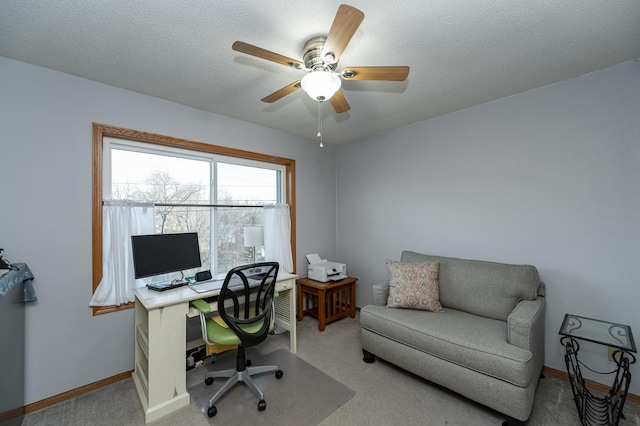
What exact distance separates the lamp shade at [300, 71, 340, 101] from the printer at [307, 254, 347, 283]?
7.37 feet

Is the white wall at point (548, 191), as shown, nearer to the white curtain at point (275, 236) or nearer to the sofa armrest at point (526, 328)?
the sofa armrest at point (526, 328)

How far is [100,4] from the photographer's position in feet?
4.50

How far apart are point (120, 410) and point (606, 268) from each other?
3.74 meters

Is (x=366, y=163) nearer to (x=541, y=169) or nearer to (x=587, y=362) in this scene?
(x=541, y=169)

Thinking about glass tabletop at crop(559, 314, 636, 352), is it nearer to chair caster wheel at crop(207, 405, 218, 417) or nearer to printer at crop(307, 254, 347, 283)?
printer at crop(307, 254, 347, 283)

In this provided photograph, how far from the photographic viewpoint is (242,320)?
1983 millimetres

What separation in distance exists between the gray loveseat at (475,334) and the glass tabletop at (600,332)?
0.18 m

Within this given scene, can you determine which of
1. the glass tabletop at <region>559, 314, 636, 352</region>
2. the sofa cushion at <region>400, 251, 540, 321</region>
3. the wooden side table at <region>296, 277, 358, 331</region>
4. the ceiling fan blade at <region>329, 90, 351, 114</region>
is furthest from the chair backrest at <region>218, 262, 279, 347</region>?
the glass tabletop at <region>559, 314, 636, 352</region>

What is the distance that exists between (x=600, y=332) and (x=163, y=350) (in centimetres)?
295

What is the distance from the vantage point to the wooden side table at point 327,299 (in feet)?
10.3

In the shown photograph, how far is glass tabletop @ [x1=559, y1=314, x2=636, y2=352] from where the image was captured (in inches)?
61.9

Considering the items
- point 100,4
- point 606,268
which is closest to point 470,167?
point 606,268

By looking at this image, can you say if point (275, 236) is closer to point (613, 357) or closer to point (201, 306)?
point (201, 306)

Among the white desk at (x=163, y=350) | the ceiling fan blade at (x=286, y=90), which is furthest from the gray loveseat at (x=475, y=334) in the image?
the ceiling fan blade at (x=286, y=90)
